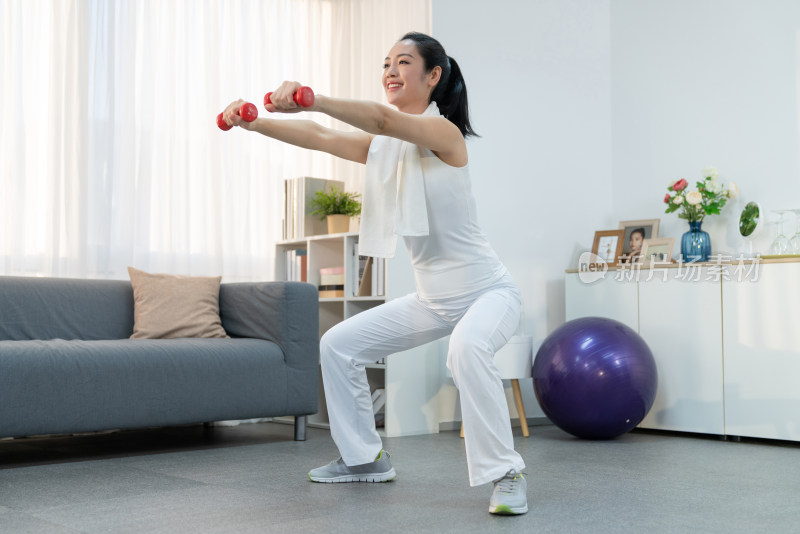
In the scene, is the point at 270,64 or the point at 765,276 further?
the point at 270,64

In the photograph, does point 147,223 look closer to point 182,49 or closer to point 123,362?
point 182,49

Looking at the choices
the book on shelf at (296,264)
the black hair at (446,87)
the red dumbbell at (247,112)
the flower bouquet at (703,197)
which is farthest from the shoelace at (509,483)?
the flower bouquet at (703,197)

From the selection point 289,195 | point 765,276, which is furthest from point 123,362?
point 765,276

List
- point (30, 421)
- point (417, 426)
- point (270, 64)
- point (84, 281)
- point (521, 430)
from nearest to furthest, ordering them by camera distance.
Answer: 1. point (30, 421)
2. point (84, 281)
3. point (417, 426)
4. point (521, 430)
5. point (270, 64)

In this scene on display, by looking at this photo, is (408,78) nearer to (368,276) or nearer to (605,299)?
(368,276)

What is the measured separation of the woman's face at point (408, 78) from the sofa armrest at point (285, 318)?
1.39m

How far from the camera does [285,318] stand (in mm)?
3604

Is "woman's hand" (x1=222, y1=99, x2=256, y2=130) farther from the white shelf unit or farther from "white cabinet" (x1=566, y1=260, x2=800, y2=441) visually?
"white cabinet" (x1=566, y1=260, x2=800, y2=441)

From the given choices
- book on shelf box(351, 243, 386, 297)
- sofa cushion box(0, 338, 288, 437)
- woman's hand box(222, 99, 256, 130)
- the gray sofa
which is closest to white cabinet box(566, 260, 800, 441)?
book on shelf box(351, 243, 386, 297)

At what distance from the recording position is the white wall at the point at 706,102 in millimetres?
4203

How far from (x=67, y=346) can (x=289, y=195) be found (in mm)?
1754

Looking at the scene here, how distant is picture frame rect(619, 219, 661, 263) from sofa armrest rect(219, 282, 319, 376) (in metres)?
1.79

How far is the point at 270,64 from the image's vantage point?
4.68 metres

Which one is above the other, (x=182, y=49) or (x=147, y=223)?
(x=182, y=49)
